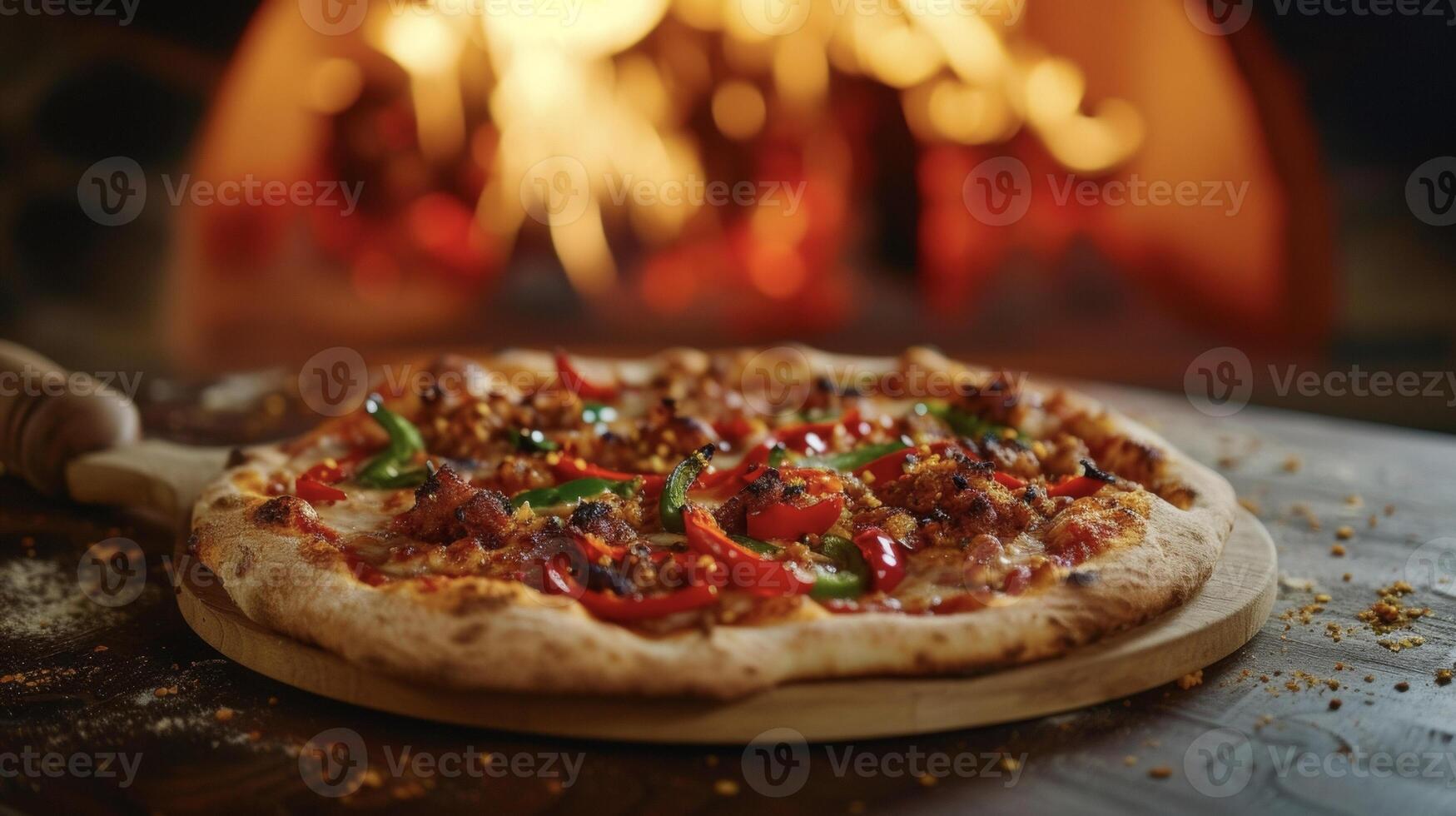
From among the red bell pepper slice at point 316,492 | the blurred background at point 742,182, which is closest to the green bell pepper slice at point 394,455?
the red bell pepper slice at point 316,492

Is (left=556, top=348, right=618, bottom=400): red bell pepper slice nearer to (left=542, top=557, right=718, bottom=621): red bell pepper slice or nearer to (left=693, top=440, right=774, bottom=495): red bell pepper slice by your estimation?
(left=693, top=440, right=774, bottom=495): red bell pepper slice

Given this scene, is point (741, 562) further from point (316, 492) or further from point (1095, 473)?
point (316, 492)

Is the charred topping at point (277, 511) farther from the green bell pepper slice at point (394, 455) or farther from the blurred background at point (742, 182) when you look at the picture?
the blurred background at point (742, 182)

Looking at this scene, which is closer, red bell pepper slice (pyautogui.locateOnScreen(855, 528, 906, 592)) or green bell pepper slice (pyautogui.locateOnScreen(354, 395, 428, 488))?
red bell pepper slice (pyautogui.locateOnScreen(855, 528, 906, 592))

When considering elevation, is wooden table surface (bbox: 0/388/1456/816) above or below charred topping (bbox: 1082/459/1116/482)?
below

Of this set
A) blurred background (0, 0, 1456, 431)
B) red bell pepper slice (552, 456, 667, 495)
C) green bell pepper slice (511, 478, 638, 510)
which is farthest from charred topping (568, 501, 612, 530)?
blurred background (0, 0, 1456, 431)

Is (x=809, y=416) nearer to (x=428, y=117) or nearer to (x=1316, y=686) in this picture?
(x=1316, y=686)

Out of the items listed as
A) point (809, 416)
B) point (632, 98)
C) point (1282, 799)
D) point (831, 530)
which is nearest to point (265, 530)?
point (831, 530)
